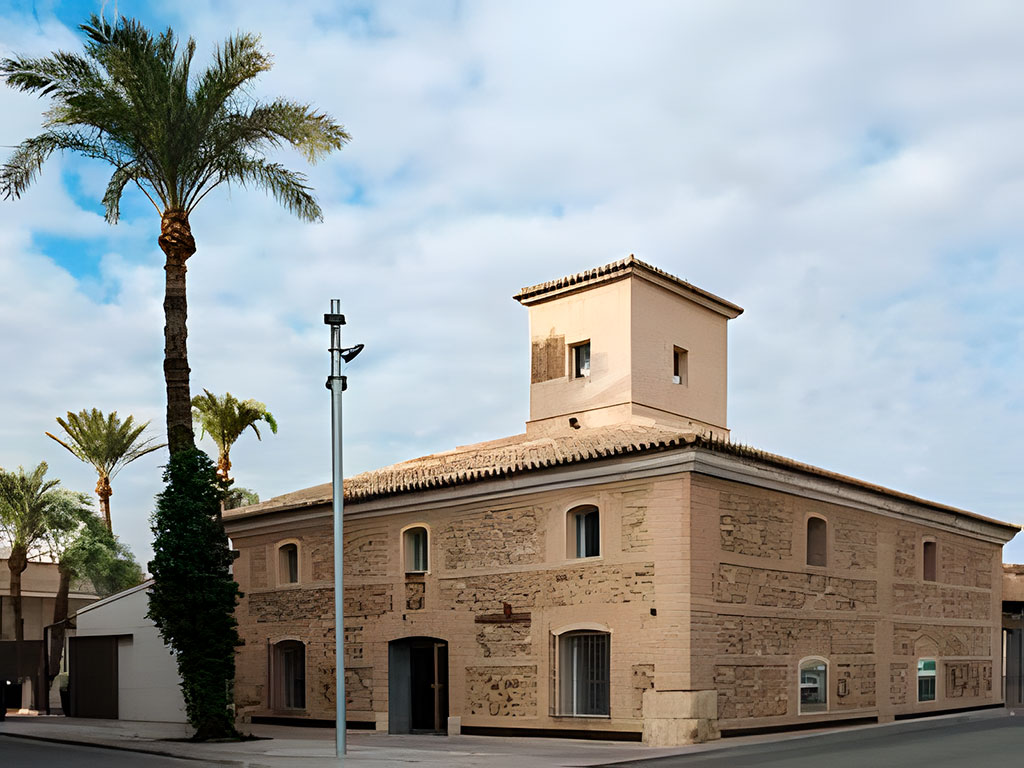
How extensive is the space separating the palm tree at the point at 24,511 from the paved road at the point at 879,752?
33843mm

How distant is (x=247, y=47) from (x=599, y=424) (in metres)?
12.1

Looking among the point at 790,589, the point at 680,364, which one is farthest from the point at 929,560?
the point at 680,364

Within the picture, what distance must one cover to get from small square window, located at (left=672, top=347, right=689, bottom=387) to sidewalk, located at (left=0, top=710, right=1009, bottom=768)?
32.2 feet

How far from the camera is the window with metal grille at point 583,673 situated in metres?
21.9

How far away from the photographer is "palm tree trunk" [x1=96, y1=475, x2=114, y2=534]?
155 ft

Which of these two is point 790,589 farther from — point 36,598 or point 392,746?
point 36,598

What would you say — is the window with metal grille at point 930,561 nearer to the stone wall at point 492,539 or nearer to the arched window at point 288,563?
the stone wall at point 492,539

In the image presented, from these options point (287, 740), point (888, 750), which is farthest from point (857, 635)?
point (287, 740)

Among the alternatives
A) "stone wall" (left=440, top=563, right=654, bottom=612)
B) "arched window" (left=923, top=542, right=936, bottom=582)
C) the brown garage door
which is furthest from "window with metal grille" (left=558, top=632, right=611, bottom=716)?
the brown garage door

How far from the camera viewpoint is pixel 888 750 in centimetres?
1927

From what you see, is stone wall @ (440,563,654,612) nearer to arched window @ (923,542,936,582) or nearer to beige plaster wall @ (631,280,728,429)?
beige plaster wall @ (631,280,728,429)

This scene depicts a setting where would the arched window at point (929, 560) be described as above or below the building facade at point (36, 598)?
above

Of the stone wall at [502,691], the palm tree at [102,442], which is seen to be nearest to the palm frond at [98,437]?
the palm tree at [102,442]

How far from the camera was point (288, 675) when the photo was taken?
28719mm
